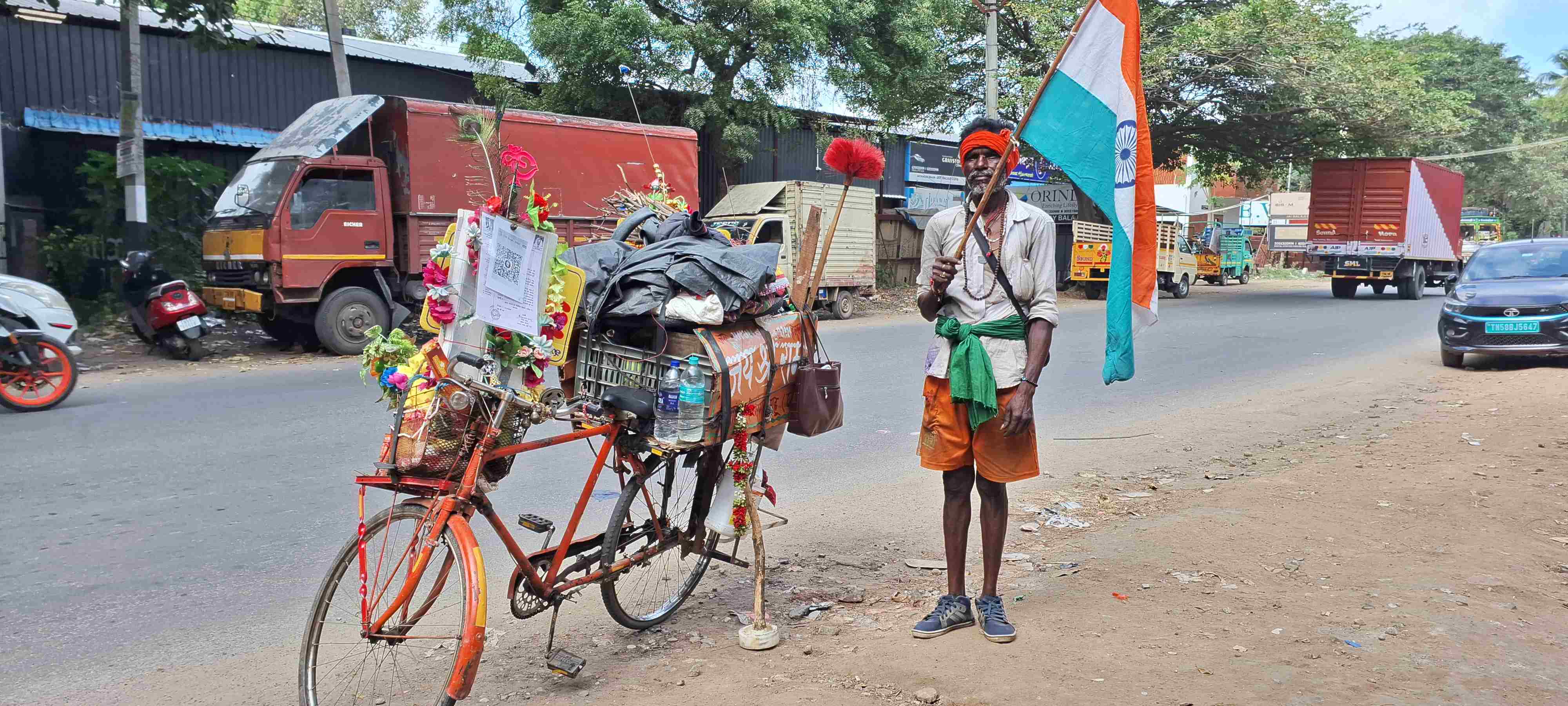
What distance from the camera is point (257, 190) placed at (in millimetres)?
12344

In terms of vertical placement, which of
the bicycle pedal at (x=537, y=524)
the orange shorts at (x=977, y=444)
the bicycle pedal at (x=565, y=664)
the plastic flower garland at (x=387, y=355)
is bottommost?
the bicycle pedal at (x=565, y=664)

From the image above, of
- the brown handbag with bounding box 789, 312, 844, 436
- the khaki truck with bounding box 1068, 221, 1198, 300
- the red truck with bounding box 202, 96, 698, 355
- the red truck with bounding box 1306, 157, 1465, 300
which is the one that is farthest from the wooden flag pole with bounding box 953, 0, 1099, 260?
the red truck with bounding box 1306, 157, 1465, 300

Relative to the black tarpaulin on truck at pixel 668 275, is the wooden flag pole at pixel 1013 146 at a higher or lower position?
higher

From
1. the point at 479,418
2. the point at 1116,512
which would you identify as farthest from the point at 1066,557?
the point at 479,418

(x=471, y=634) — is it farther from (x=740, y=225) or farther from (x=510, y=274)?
(x=740, y=225)

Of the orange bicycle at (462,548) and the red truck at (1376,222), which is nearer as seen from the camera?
the orange bicycle at (462,548)

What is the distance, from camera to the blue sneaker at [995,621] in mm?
3539

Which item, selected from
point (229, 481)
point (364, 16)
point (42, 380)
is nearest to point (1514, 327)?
point (229, 481)

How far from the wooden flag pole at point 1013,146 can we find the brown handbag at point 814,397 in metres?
0.65

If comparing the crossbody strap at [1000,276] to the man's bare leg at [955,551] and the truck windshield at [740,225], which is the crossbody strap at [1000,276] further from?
the truck windshield at [740,225]

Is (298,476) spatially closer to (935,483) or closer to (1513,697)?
(935,483)

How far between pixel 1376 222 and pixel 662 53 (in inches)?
723

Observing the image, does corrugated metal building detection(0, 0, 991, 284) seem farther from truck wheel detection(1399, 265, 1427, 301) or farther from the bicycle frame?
truck wheel detection(1399, 265, 1427, 301)

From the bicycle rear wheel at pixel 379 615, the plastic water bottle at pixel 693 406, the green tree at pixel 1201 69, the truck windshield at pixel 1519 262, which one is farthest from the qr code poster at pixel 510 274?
the green tree at pixel 1201 69
